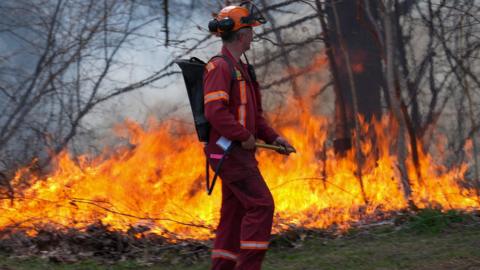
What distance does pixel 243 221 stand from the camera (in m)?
4.86

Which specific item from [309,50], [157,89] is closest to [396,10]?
[309,50]

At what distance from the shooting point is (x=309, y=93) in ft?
31.7

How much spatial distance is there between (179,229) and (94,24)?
3.19 metres

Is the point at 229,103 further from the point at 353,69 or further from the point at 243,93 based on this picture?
the point at 353,69

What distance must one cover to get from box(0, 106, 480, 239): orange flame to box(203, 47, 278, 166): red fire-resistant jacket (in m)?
2.23

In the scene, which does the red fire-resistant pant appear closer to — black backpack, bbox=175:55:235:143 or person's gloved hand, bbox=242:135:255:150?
person's gloved hand, bbox=242:135:255:150

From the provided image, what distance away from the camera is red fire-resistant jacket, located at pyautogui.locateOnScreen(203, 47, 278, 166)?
4.77 metres

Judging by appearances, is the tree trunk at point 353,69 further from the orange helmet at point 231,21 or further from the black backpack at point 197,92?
the black backpack at point 197,92

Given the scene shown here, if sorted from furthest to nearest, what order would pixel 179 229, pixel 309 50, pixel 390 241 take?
pixel 309 50 < pixel 179 229 < pixel 390 241

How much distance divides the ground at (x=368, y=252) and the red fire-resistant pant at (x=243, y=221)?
1.16 m

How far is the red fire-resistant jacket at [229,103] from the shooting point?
4.77m

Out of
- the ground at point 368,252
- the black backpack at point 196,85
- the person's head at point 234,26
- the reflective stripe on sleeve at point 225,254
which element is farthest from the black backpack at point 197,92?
the ground at point 368,252

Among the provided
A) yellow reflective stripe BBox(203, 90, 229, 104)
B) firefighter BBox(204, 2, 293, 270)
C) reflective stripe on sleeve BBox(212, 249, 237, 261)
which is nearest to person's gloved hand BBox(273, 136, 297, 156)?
firefighter BBox(204, 2, 293, 270)

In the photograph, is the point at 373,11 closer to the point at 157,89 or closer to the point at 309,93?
the point at 309,93
